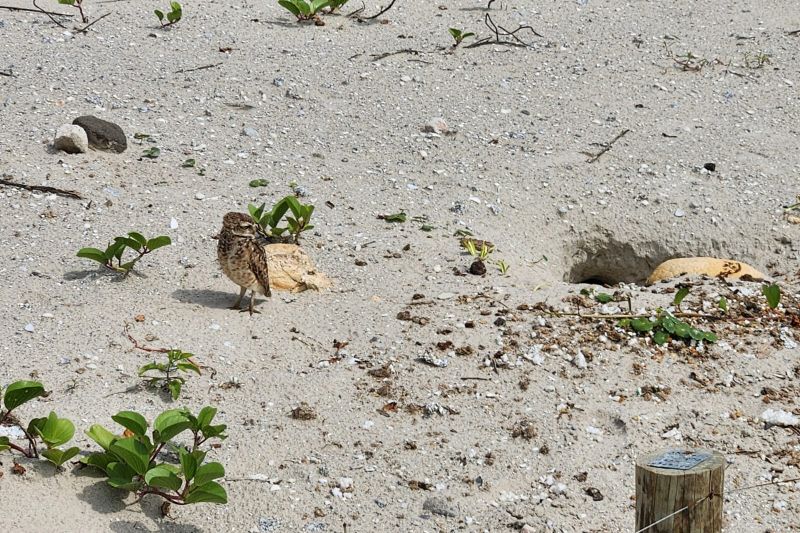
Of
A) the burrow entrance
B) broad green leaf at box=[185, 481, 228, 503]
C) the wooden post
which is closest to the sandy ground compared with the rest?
the burrow entrance

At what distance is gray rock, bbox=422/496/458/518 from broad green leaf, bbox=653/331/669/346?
1.85 metres

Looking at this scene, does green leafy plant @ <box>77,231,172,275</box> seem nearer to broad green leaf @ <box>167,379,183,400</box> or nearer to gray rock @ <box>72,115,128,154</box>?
broad green leaf @ <box>167,379,183,400</box>

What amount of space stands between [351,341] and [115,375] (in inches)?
53.4

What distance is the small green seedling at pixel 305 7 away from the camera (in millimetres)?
10023

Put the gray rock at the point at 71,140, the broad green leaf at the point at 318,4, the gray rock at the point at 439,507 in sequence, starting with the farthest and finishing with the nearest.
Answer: the broad green leaf at the point at 318,4, the gray rock at the point at 71,140, the gray rock at the point at 439,507

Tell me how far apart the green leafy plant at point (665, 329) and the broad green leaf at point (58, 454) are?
128 inches

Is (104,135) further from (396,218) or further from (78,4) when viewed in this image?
(78,4)

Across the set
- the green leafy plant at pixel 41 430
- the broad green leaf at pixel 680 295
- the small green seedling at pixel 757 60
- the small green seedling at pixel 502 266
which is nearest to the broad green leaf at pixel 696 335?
the broad green leaf at pixel 680 295

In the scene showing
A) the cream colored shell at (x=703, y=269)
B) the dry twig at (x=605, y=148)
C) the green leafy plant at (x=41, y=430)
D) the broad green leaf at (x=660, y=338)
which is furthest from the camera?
the dry twig at (x=605, y=148)

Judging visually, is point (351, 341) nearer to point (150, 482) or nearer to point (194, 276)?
point (194, 276)

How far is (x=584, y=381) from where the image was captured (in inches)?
216

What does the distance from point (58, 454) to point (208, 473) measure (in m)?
0.70

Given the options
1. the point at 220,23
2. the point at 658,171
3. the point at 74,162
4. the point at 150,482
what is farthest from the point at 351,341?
the point at 220,23

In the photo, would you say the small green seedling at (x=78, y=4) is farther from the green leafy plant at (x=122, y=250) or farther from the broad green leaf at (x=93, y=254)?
the broad green leaf at (x=93, y=254)
